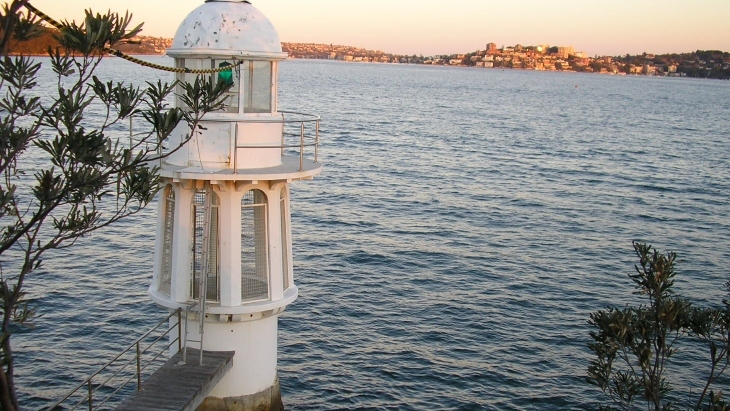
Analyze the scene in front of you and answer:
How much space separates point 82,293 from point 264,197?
15.9 m

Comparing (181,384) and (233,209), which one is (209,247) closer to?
(233,209)

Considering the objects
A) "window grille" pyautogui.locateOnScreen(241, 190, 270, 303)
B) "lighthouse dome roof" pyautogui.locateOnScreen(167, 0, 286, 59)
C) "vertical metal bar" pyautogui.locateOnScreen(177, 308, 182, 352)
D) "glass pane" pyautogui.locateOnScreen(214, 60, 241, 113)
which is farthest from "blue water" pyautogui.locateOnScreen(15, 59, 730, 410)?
"lighthouse dome roof" pyautogui.locateOnScreen(167, 0, 286, 59)

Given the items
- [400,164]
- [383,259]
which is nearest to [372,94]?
[400,164]

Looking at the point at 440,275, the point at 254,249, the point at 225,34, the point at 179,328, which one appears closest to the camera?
the point at 225,34

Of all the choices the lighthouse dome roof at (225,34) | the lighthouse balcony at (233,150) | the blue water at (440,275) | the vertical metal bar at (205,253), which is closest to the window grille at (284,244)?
the lighthouse balcony at (233,150)

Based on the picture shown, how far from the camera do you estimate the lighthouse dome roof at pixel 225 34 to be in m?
13.9

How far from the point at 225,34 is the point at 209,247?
12.0ft

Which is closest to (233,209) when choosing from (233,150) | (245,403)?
(233,150)

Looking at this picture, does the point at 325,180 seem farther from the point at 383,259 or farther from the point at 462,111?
the point at 462,111

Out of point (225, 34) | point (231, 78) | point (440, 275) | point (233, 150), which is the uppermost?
point (225, 34)

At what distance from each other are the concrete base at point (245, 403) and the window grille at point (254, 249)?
187 centimetres

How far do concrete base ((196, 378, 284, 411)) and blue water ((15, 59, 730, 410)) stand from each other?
Answer: 5.14 m

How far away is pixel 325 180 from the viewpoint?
5141 cm

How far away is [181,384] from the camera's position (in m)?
13.5
